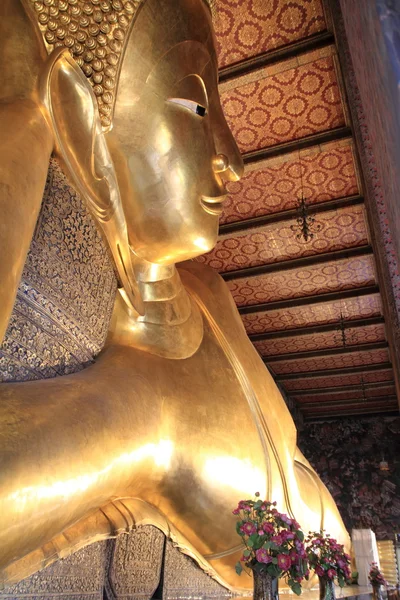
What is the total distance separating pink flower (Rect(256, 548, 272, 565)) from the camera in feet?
5.02

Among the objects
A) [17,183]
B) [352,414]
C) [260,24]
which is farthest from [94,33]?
[352,414]

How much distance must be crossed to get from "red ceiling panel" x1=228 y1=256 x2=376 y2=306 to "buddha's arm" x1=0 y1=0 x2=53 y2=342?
409cm

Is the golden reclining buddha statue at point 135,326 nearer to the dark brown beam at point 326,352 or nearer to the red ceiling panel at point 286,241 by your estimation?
the red ceiling panel at point 286,241

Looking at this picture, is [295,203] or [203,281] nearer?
[203,281]

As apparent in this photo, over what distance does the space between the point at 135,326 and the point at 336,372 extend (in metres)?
6.44

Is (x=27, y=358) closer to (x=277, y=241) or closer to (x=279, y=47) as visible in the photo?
(x=279, y=47)

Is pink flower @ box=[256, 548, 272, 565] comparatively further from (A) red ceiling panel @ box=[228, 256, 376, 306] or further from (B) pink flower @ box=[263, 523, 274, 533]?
(A) red ceiling panel @ box=[228, 256, 376, 306]

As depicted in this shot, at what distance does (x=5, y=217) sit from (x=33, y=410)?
0.43 metres

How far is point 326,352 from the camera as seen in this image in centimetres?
728

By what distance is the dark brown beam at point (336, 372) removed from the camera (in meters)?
7.68

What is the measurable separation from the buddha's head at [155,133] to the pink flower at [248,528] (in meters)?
0.98

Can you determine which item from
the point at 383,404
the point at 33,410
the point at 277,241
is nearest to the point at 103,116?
the point at 33,410

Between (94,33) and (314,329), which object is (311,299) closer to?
(314,329)

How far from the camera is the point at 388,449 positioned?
9359mm
